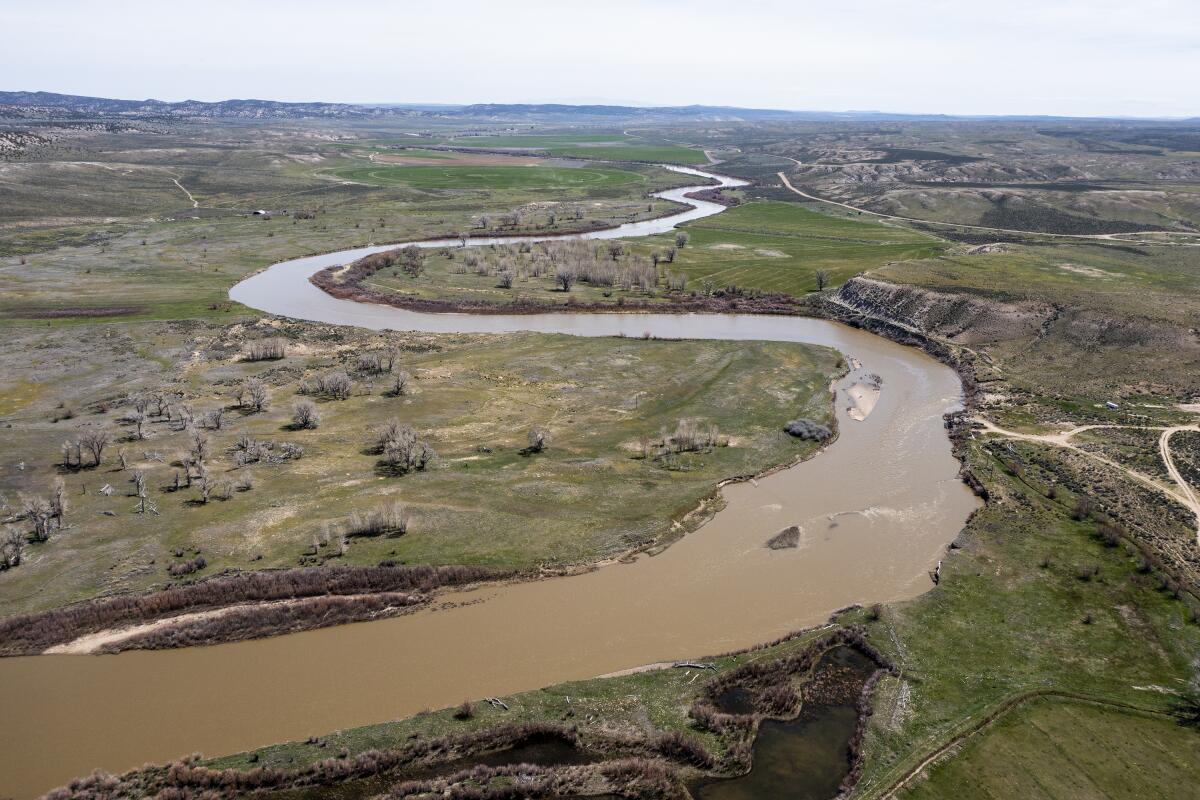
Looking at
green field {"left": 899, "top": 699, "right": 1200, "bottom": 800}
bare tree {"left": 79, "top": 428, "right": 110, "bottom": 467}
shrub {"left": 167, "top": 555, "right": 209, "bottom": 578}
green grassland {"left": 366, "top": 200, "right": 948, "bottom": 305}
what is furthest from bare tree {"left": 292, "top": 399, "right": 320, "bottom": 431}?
green field {"left": 899, "top": 699, "right": 1200, "bottom": 800}

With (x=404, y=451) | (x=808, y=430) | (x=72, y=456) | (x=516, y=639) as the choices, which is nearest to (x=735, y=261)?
(x=808, y=430)

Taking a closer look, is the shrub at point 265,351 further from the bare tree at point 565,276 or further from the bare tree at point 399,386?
the bare tree at point 565,276

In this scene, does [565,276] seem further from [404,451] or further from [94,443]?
[94,443]

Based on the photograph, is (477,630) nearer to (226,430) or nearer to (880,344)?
(226,430)

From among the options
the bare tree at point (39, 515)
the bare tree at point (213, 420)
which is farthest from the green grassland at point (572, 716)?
the bare tree at point (213, 420)

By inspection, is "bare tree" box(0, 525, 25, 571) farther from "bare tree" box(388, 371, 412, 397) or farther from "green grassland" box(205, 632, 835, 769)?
"bare tree" box(388, 371, 412, 397)

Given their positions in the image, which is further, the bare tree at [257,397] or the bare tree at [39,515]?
the bare tree at [257,397]

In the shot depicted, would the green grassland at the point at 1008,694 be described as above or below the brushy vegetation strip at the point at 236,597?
below
